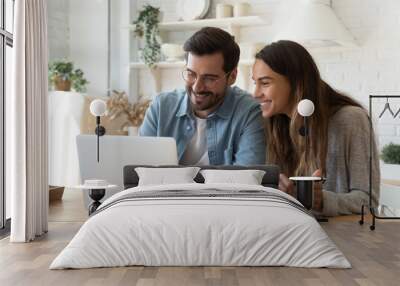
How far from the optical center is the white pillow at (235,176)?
16.2 ft

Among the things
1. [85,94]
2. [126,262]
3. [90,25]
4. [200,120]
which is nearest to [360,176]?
[200,120]

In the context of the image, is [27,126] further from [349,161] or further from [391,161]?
[391,161]

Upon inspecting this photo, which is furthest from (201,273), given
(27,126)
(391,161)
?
(391,161)

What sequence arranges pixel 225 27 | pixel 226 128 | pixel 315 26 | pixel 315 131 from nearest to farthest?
pixel 315 131, pixel 226 128, pixel 315 26, pixel 225 27

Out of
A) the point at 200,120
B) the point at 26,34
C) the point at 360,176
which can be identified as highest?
the point at 26,34

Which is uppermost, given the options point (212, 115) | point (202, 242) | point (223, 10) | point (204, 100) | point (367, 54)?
point (223, 10)

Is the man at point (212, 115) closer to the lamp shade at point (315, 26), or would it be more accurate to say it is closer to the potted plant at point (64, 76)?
the lamp shade at point (315, 26)

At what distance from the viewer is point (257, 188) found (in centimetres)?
416

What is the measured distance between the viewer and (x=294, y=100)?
18.3ft

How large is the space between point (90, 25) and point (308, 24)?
2.78 m

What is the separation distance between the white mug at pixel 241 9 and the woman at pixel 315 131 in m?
2.04

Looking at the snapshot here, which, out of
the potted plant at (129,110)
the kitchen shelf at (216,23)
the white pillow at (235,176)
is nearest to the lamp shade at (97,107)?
the white pillow at (235,176)

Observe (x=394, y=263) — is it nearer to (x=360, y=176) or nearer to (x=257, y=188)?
(x=257, y=188)

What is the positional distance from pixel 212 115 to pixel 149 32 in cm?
265
